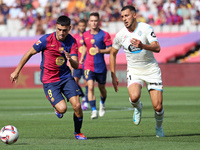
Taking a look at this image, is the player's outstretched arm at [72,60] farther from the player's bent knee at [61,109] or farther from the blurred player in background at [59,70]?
the player's bent knee at [61,109]

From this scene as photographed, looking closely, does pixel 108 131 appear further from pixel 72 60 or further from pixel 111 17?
pixel 111 17

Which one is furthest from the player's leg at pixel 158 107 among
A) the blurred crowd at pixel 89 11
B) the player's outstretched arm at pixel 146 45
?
the blurred crowd at pixel 89 11

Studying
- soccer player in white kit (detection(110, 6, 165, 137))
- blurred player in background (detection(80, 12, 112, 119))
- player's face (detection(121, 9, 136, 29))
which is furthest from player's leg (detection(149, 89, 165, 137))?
blurred player in background (detection(80, 12, 112, 119))

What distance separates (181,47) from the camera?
30297 millimetres

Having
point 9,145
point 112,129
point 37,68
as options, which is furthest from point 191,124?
point 37,68

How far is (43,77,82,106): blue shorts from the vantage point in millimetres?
8688

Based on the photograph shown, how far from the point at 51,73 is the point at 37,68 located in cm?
2029

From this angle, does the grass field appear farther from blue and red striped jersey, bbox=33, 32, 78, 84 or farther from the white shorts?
blue and red striped jersey, bbox=33, 32, 78, 84

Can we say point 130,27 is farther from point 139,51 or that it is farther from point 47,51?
point 47,51

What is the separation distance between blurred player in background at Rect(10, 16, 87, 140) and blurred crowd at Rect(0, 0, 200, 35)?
20.8 meters

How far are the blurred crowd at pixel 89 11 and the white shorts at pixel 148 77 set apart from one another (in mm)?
20183

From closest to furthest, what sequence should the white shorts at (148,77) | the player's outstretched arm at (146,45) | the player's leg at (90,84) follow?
1. the player's outstretched arm at (146,45)
2. the white shorts at (148,77)
3. the player's leg at (90,84)

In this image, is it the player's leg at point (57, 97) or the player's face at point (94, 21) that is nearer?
the player's leg at point (57, 97)

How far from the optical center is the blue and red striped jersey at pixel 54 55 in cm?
872
